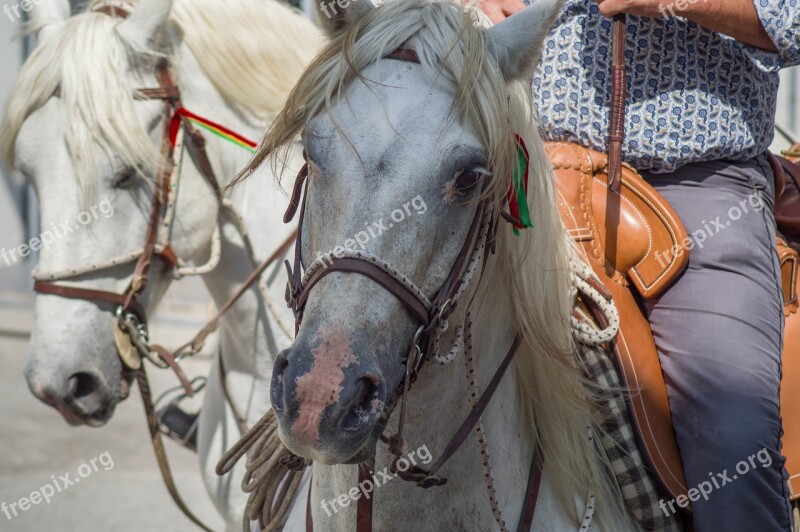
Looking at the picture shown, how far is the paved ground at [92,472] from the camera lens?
197 inches

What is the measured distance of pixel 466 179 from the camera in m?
1.49

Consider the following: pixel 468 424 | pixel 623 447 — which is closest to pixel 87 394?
pixel 468 424

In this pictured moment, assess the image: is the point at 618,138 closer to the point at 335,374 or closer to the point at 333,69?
the point at 333,69

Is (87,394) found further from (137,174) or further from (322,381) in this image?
(322,381)

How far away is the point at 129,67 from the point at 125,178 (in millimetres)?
359

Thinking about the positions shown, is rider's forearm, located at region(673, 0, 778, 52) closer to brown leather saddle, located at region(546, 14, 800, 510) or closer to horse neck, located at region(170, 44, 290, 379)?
brown leather saddle, located at region(546, 14, 800, 510)

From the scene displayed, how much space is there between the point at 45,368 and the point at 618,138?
1.80 m

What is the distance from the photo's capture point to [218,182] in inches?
116

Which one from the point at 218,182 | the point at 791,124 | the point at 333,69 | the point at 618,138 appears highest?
the point at 333,69

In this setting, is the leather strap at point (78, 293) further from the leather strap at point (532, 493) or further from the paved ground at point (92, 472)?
the paved ground at point (92, 472)

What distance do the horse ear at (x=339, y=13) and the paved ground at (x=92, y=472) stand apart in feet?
10.2

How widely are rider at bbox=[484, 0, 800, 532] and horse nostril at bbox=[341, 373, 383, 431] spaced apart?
2.62 ft

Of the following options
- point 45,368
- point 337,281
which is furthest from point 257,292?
point 337,281

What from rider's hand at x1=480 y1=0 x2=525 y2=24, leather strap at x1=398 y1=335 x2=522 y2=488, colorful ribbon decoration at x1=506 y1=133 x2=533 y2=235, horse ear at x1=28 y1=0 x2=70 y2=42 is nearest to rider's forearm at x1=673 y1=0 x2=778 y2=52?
rider's hand at x1=480 y1=0 x2=525 y2=24
